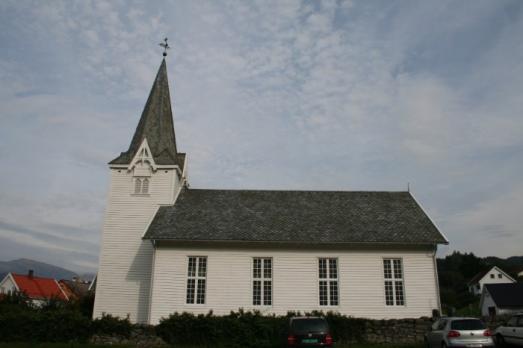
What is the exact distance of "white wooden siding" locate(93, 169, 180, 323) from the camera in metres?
27.4

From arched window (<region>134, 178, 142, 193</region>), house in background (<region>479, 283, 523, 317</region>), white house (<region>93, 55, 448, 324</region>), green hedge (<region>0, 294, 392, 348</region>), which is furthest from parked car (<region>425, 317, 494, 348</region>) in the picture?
house in background (<region>479, 283, 523, 317</region>)

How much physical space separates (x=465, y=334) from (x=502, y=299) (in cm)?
5050

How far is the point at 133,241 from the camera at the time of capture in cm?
2869

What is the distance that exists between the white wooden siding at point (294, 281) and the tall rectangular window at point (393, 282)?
341 mm

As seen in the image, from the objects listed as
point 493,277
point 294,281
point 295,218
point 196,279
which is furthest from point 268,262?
point 493,277

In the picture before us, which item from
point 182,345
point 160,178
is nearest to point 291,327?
point 182,345

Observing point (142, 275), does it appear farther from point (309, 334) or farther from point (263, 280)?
point (309, 334)

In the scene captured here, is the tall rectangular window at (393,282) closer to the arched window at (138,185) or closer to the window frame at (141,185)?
the window frame at (141,185)

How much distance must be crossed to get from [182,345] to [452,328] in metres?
12.6

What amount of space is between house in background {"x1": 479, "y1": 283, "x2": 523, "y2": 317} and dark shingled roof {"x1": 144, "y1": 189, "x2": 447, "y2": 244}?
37.0 metres

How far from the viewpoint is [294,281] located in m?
25.3

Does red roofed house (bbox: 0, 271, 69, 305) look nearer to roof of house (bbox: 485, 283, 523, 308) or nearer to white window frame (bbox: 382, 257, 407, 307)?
white window frame (bbox: 382, 257, 407, 307)

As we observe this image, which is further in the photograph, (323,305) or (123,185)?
(123,185)

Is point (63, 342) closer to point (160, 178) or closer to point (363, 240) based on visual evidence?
point (160, 178)
